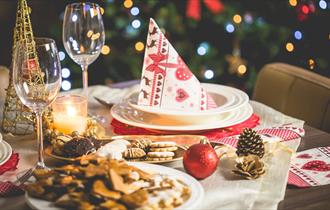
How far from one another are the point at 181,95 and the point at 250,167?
0.33 m

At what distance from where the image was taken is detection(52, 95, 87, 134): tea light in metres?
1.47

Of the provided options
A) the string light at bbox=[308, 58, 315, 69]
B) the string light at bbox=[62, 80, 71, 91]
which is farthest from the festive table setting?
the string light at bbox=[62, 80, 71, 91]

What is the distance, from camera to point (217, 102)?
1.68 meters

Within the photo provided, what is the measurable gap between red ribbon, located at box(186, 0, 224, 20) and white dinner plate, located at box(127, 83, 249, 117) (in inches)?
66.1

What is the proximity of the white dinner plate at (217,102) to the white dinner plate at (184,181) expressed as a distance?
276 mm

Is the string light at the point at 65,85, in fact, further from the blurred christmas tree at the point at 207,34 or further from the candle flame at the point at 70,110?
the candle flame at the point at 70,110

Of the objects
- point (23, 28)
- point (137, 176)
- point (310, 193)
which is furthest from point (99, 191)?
point (23, 28)

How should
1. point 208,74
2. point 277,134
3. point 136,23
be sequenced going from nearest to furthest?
point 277,134 < point 136,23 < point 208,74

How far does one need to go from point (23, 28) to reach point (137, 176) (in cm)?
61

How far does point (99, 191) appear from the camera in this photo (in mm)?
1034

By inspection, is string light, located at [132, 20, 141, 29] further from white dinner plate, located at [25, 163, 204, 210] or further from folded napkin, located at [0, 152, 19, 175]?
white dinner plate, located at [25, 163, 204, 210]

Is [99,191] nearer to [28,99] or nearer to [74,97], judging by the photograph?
[28,99]

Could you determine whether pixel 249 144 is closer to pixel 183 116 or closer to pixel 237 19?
pixel 183 116

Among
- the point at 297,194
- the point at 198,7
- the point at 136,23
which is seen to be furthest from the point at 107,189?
the point at 198,7
